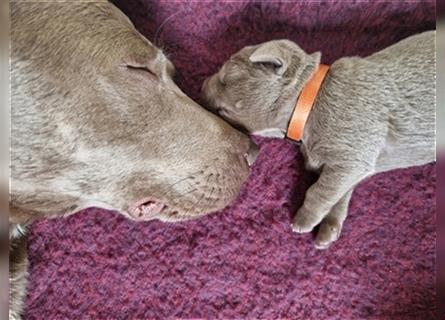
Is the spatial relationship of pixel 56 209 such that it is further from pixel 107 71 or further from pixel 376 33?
pixel 376 33

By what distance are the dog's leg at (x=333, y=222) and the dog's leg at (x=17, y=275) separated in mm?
882

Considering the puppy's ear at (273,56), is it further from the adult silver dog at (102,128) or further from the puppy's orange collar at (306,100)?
the adult silver dog at (102,128)

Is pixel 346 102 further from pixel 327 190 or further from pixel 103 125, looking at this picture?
pixel 103 125

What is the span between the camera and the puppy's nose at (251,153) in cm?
208

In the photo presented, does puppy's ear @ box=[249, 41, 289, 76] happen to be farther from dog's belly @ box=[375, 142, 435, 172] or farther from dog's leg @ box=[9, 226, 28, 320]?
dog's leg @ box=[9, 226, 28, 320]

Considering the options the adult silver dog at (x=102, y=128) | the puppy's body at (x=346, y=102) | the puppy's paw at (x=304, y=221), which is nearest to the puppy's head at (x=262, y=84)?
the puppy's body at (x=346, y=102)

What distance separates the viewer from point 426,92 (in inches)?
79.1

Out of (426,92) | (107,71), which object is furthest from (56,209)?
(426,92)

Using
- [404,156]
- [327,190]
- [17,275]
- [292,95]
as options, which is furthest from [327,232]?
[17,275]

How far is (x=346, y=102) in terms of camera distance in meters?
2.05

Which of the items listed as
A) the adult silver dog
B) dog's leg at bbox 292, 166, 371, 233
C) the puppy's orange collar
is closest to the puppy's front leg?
dog's leg at bbox 292, 166, 371, 233

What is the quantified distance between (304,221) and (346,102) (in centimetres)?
38

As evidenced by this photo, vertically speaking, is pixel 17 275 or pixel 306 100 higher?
pixel 306 100

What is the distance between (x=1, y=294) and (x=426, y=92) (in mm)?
1197
